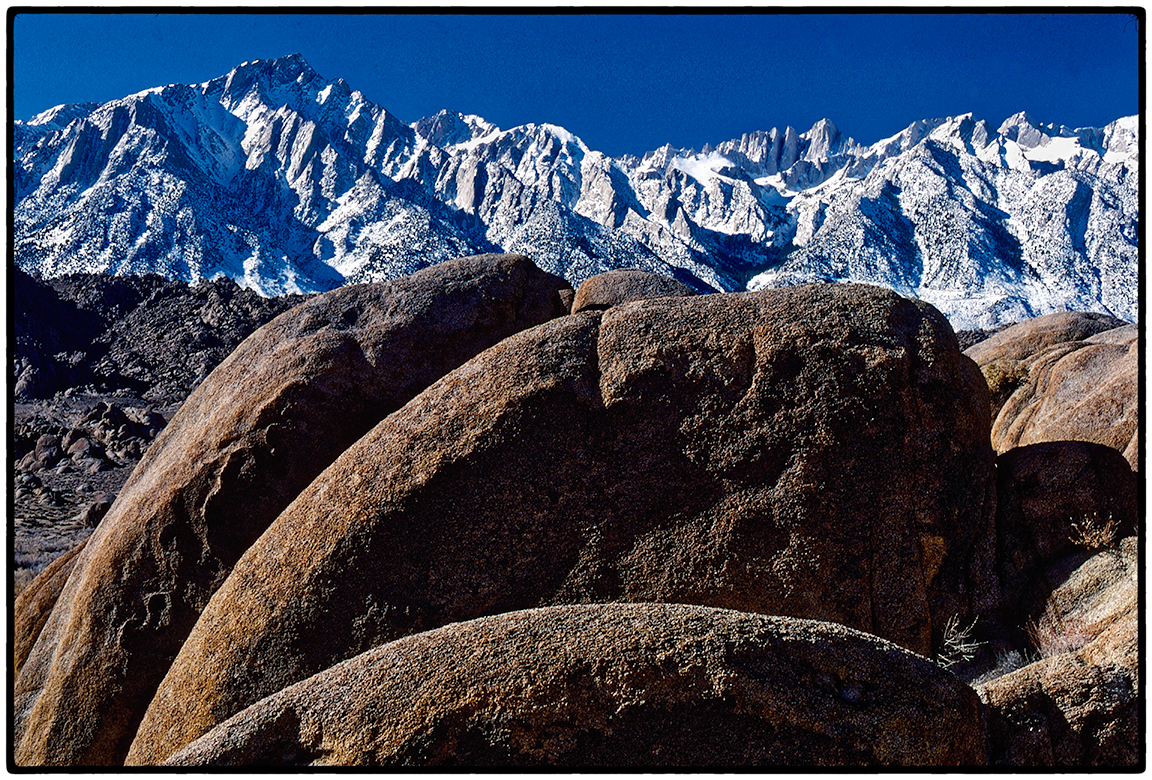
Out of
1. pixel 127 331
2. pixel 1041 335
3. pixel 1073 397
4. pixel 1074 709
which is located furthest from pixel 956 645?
pixel 127 331

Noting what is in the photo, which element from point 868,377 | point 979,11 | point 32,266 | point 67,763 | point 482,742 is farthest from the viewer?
point 32,266

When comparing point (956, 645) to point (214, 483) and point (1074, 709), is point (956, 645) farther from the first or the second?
point (214, 483)

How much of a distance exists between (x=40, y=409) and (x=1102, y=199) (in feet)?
688

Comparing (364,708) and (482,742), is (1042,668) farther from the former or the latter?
(364,708)

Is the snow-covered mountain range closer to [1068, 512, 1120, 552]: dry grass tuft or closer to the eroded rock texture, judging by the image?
[1068, 512, 1120, 552]: dry grass tuft

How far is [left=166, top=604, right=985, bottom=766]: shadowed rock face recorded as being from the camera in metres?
3.88

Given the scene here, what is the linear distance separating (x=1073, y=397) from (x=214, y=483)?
9.66m

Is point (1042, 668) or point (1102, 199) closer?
point (1042, 668)

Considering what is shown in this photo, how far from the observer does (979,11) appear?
216 inches

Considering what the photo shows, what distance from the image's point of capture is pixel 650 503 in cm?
573

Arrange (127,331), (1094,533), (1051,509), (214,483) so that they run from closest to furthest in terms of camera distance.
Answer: (1094,533) < (1051,509) < (214,483) < (127,331)

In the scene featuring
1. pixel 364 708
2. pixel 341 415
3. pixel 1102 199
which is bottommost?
pixel 364 708

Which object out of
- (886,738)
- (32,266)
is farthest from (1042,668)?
(32,266)

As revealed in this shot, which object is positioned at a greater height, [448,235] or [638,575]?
[448,235]
